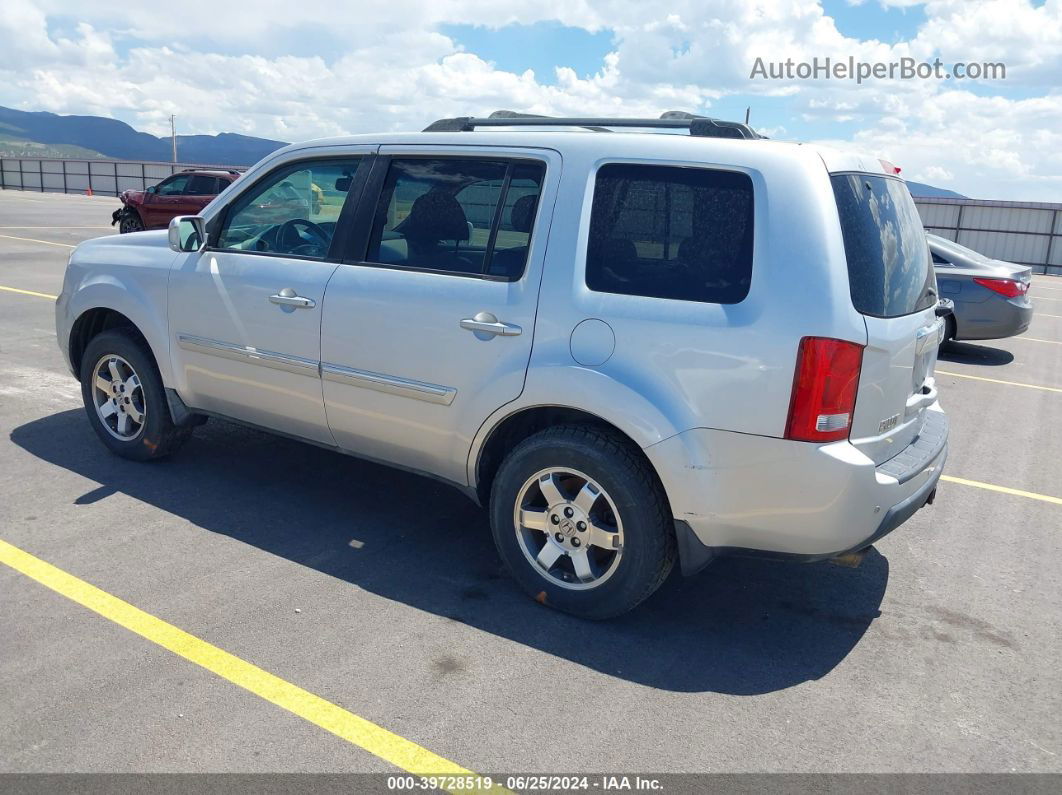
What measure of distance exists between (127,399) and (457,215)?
252cm

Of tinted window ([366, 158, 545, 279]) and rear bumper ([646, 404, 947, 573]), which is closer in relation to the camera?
rear bumper ([646, 404, 947, 573])

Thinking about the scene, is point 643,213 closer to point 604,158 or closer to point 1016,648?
point 604,158

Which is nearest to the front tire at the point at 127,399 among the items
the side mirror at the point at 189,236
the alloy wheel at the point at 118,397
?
the alloy wheel at the point at 118,397

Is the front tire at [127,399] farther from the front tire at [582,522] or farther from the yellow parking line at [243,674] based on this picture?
the front tire at [582,522]

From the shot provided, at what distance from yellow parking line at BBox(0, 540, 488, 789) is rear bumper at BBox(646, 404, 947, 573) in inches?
51.5

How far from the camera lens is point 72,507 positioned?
476cm

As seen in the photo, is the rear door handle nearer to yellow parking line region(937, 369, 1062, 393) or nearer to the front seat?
the front seat

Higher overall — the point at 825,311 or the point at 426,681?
the point at 825,311

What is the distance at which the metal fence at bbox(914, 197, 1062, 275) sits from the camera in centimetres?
2895

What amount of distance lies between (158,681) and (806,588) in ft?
9.34

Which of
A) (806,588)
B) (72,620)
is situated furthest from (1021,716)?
(72,620)

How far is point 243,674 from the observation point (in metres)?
3.31

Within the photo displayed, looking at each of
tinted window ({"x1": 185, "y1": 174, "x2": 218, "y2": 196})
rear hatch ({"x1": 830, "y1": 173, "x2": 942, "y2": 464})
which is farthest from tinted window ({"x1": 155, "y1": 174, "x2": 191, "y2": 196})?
rear hatch ({"x1": 830, "y1": 173, "x2": 942, "y2": 464})

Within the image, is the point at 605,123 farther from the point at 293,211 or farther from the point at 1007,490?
the point at 1007,490
